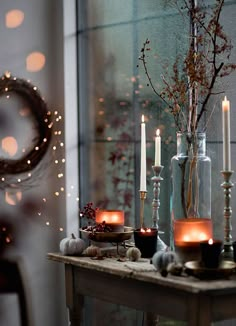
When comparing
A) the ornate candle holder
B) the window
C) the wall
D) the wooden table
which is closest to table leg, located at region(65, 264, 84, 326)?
the wooden table

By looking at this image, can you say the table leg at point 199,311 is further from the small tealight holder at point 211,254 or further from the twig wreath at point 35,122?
the twig wreath at point 35,122

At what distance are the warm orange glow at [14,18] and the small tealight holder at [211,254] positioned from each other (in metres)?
1.96

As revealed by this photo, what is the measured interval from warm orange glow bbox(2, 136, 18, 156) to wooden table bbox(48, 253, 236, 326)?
1069mm

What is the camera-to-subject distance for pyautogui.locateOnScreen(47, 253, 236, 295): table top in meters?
2.52

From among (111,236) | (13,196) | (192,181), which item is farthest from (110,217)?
(13,196)

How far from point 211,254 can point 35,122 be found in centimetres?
183

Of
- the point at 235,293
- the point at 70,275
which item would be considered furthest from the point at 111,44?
the point at 235,293

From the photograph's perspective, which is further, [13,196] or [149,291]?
[13,196]

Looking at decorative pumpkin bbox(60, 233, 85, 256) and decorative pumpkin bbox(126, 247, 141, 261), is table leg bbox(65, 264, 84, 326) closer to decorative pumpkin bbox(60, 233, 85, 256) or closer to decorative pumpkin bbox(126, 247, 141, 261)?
decorative pumpkin bbox(60, 233, 85, 256)

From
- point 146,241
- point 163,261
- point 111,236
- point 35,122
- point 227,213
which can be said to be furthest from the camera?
point 35,122

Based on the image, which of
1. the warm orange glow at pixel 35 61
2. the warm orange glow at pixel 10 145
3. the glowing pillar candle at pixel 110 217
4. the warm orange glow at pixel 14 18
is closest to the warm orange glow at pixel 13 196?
the warm orange glow at pixel 10 145

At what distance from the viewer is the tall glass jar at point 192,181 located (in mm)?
3000

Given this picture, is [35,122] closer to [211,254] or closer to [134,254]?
[134,254]

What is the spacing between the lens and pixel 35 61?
4246 millimetres
